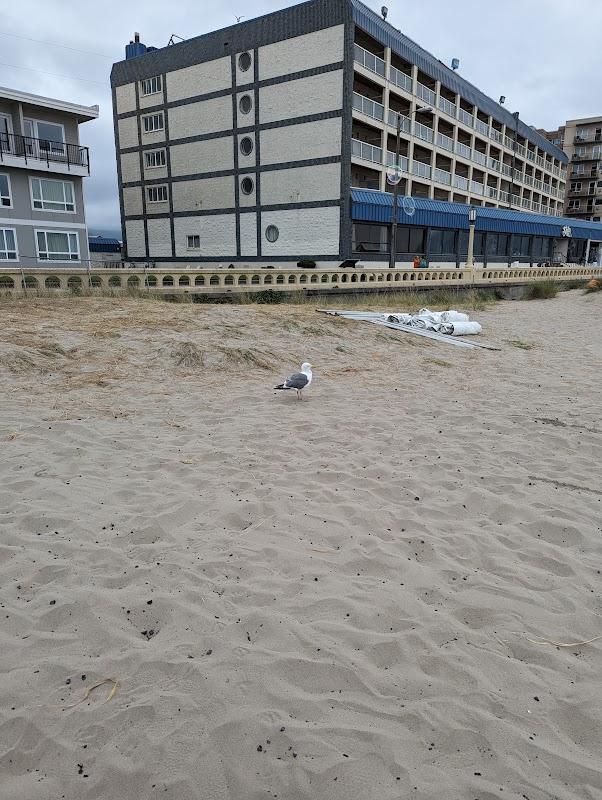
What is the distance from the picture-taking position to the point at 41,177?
28.6 metres

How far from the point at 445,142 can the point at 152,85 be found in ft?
77.7

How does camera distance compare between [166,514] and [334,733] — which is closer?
[334,733]

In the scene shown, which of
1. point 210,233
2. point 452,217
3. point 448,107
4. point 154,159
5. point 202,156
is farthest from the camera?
point 448,107

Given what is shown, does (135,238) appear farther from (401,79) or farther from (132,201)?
(401,79)

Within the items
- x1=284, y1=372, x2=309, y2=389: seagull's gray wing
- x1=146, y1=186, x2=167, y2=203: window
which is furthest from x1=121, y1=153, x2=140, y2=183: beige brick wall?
x1=284, y1=372, x2=309, y2=389: seagull's gray wing

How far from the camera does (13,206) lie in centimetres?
2780

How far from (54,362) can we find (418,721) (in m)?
7.96

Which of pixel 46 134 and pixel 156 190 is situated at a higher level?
pixel 46 134

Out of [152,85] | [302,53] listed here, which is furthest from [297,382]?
[152,85]

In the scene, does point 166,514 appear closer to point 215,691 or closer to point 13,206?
point 215,691

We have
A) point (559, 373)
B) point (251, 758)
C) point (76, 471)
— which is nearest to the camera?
point (251, 758)

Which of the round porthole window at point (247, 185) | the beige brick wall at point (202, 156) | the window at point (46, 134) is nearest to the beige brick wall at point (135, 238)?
the beige brick wall at point (202, 156)

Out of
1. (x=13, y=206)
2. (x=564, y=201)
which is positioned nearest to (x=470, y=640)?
(x=13, y=206)

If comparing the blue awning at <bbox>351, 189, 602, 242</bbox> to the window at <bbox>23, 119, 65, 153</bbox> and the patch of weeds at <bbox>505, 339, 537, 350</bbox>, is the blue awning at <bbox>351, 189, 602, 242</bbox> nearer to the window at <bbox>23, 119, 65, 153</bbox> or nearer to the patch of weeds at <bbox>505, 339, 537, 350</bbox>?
the window at <bbox>23, 119, 65, 153</bbox>
